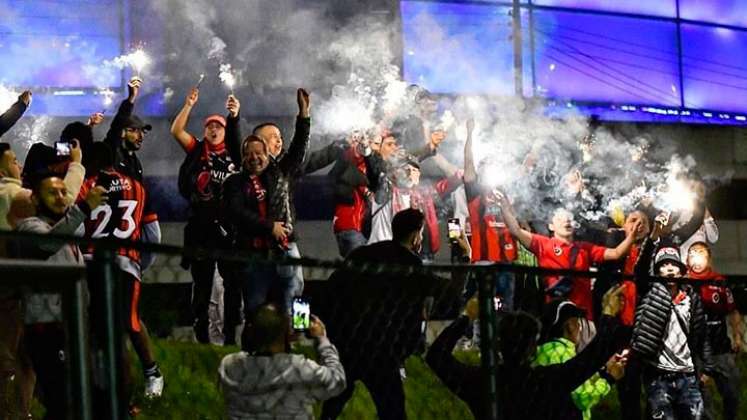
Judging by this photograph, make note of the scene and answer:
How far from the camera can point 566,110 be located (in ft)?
45.8

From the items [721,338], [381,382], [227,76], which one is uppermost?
[227,76]

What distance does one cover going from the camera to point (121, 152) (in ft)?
28.3

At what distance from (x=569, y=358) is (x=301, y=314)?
4.31 feet

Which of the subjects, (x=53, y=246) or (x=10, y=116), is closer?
(x=53, y=246)

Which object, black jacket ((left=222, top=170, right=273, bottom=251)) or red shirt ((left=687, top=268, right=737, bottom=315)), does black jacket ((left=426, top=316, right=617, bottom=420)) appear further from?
red shirt ((left=687, top=268, right=737, bottom=315))

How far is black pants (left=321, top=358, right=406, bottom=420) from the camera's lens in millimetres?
6660

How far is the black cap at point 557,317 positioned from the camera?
23.8ft

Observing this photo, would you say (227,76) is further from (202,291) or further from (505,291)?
(505,291)

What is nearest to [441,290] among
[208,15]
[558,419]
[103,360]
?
[558,419]

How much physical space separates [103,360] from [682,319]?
4.71 meters

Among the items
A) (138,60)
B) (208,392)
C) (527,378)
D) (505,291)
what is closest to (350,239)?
(505,291)

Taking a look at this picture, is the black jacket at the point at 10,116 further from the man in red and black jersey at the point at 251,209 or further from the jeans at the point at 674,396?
the jeans at the point at 674,396

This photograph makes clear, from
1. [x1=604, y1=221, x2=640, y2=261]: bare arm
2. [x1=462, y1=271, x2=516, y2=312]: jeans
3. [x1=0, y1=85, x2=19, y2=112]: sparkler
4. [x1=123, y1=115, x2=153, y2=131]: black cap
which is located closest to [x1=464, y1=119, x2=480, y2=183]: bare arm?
[x1=604, y1=221, x2=640, y2=261]: bare arm

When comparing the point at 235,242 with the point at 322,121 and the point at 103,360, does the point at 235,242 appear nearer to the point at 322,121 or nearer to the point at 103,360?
the point at 322,121
